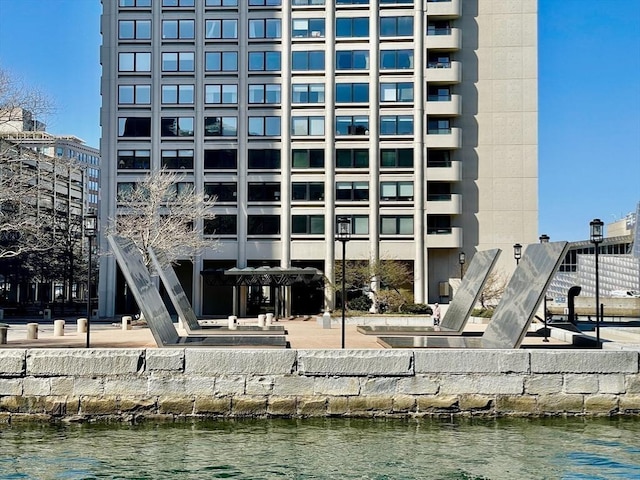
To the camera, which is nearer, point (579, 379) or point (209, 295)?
point (579, 379)

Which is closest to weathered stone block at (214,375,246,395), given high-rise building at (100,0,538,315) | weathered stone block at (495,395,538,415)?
weathered stone block at (495,395,538,415)

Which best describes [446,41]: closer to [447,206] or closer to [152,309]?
[447,206]

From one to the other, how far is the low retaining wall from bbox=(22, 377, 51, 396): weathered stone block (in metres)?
0.02

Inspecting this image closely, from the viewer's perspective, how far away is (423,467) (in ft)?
39.8

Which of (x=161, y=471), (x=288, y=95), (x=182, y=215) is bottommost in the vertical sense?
(x=161, y=471)

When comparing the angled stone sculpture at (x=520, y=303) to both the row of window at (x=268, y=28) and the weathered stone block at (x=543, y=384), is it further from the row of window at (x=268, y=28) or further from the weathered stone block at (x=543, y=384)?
the row of window at (x=268, y=28)

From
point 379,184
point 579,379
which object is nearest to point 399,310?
point 379,184

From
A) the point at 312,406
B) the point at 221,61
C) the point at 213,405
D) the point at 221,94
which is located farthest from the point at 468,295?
the point at 221,61

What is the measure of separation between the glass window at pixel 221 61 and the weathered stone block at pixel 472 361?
45555mm

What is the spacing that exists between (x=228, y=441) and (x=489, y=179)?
48.0m

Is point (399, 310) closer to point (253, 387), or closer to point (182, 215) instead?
point (182, 215)

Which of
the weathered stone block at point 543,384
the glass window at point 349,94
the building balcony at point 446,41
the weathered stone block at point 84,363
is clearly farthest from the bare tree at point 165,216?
the weathered stone block at point 543,384

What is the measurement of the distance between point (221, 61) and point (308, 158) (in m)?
10.1

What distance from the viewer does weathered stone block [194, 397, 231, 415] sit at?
607 inches
